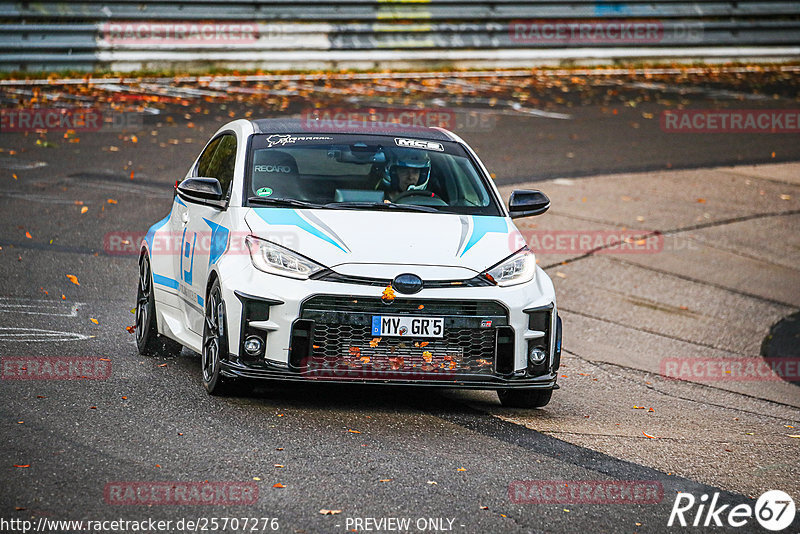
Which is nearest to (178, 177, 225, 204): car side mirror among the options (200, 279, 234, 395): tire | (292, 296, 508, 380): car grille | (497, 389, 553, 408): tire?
(200, 279, 234, 395): tire

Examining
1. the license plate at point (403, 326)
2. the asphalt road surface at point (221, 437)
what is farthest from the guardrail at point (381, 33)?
the license plate at point (403, 326)

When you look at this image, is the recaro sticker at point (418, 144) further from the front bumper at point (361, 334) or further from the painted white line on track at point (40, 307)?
the painted white line on track at point (40, 307)

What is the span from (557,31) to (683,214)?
38.4 feet

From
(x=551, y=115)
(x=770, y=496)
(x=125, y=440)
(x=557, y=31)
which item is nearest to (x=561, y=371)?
(x=770, y=496)

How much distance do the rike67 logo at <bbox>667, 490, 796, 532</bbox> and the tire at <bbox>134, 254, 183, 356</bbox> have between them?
13.0ft

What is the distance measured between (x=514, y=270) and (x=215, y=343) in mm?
1739

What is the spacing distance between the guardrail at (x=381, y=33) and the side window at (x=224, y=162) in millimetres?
13770

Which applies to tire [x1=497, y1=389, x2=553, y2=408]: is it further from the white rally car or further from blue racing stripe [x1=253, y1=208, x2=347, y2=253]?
blue racing stripe [x1=253, y1=208, x2=347, y2=253]

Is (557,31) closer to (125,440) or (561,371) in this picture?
(561,371)

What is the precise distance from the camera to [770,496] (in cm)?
579

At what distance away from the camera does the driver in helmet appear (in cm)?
779

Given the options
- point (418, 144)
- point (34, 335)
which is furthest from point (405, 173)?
point (34, 335)

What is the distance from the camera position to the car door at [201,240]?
7.32 meters

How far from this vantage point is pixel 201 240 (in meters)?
7.57
